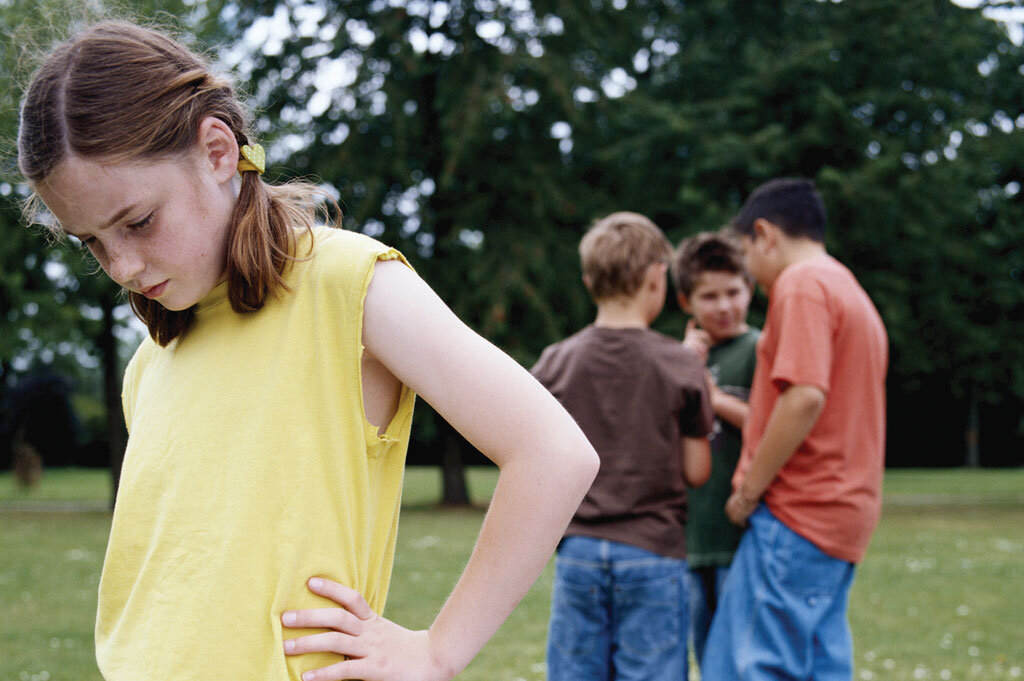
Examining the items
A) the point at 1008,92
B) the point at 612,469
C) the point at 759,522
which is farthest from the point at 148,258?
the point at 1008,92

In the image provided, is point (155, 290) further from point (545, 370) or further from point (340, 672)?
point (545, 370)

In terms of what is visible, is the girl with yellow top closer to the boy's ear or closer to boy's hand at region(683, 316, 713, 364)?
the boy's ear

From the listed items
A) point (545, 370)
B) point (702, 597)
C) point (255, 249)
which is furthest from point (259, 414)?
point (702, 597)

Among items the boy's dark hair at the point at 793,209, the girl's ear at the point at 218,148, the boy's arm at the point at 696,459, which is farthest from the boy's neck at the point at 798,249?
the girl's ear at the point at 218,148

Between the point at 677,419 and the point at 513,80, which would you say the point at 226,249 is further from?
the point at 513,80

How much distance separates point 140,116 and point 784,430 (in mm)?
2691

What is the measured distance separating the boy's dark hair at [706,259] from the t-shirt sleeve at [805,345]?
2.63 feet

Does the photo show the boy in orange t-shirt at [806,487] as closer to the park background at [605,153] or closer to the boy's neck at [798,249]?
the boy's neck at [798,249]

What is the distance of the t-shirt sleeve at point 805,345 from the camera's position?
11.4 ft

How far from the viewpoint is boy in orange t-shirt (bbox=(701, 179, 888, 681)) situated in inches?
135

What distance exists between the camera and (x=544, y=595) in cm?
906

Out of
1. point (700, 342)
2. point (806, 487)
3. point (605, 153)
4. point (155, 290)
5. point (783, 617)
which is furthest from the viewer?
point (605, 153)

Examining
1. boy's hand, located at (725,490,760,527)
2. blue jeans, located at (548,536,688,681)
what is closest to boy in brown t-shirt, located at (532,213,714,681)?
blue jeans, located at (548,536,688,681)

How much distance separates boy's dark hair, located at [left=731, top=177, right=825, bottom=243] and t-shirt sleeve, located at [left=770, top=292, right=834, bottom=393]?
452 mm
